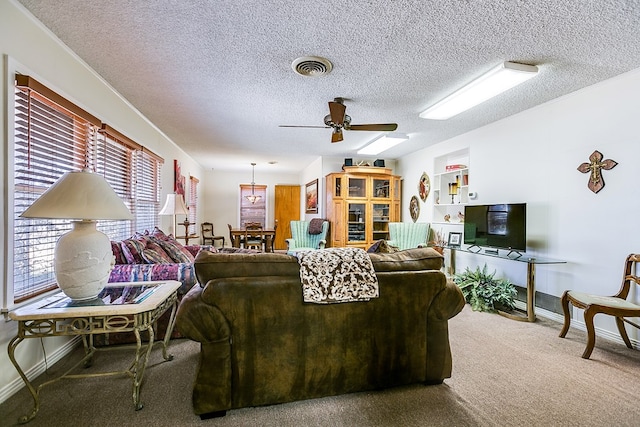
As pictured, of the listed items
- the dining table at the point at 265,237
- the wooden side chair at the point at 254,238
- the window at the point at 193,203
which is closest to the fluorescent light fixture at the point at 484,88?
the dining table at the point at 265,237

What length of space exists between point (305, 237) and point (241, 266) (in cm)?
458

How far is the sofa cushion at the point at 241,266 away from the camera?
5.39 feet

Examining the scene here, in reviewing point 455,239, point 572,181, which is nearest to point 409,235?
point 455,239

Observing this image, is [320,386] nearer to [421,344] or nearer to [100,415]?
[421,344]

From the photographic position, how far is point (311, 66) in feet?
8.07

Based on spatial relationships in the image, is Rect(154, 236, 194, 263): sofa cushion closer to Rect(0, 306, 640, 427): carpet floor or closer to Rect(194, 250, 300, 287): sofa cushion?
Rect(0, 306, 640, 427): carpet floor

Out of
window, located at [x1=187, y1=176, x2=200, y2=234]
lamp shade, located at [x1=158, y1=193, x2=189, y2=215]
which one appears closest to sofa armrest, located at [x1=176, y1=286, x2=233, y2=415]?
lamp shade, located at [x1=158, y1=193, x2=189, y2=215]

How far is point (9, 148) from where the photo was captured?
1.79 m

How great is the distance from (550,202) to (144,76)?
427cm

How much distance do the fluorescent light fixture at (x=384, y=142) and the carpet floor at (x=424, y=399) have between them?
2995 mm

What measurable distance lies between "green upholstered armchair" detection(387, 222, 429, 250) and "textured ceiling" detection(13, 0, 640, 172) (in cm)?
216

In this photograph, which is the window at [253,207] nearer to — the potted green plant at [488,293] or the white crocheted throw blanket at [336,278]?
the potted green plant at [488,293]

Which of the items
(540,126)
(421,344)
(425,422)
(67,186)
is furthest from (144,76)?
(540,126)

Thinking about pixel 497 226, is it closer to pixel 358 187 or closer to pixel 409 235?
pixel 409 235
